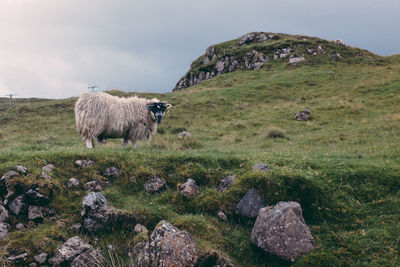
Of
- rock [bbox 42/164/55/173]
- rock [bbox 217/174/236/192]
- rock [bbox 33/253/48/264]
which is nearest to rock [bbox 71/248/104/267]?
rock [bbox 33/253/48/264]

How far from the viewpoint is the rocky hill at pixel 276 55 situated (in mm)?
54844

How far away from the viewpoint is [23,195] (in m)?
7.36

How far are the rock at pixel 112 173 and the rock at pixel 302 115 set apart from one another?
1900 cm

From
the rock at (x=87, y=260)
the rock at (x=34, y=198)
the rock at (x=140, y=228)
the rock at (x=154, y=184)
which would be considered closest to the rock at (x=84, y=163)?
the rock at (x=34, y=198)

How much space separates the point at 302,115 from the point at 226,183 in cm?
1828

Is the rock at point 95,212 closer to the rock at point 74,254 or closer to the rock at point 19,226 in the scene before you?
the rock at point 74,254

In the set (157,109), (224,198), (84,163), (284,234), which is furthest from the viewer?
(157,109)

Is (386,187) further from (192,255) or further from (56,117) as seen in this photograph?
(56,117)

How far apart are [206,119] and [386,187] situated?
69.3 ft

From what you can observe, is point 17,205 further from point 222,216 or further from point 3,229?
point 222,216

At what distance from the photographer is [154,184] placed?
856 cm

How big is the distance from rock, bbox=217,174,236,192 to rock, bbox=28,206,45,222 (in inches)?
179

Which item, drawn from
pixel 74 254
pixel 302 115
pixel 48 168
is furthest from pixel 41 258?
pixel 302 115

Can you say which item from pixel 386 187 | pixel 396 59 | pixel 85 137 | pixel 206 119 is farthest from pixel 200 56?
pixel 386 187
